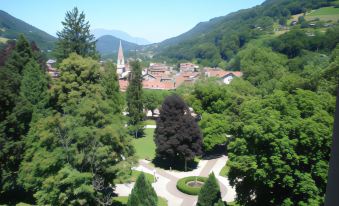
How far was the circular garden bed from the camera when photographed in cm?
2831

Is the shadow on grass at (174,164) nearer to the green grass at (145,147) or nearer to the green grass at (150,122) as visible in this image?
the green grass at (145,147)

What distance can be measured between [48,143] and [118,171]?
4497 mm

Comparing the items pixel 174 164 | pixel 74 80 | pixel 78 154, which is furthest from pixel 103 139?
pixel 174 164

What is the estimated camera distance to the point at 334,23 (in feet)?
427

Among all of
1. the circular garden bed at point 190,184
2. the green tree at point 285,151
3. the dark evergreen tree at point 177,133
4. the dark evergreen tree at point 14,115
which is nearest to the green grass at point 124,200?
the circular garden bed at point 190,184

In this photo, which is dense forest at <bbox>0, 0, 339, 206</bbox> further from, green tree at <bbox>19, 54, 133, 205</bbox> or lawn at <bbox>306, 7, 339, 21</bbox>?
lawn at <bbox>306, 7, 339, 21</bbox>

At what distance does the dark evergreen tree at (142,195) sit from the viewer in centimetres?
2042

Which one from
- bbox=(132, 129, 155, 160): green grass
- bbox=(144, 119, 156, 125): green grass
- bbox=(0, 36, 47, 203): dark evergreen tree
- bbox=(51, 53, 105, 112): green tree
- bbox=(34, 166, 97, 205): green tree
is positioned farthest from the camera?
bbox=(144, 119, 156, 125): green grass

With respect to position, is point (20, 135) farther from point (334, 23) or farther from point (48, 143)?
point (334, 23)

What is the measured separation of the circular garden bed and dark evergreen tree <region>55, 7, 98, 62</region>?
1572cm

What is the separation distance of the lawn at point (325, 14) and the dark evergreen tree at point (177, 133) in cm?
12851

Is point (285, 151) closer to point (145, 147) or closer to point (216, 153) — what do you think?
point (216, 153)

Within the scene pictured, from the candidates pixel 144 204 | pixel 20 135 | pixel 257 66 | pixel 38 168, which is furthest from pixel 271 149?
pixel 257 66

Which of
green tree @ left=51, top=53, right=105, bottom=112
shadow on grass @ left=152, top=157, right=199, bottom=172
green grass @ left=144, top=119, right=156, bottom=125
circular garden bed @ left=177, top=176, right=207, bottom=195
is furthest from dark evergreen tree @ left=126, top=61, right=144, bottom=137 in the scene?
green tree @ left=51, top=53, right=105, bottom=112
